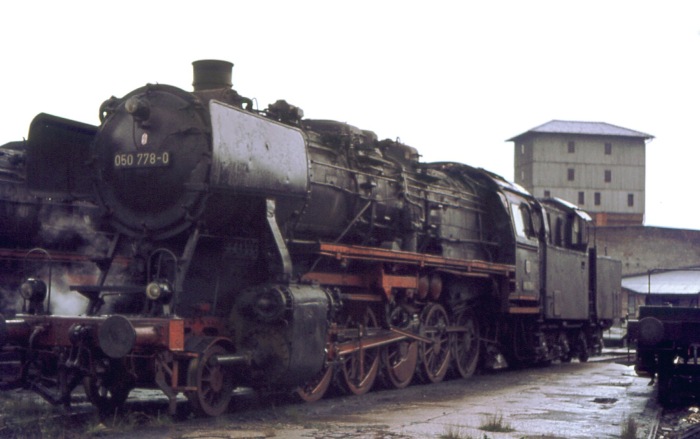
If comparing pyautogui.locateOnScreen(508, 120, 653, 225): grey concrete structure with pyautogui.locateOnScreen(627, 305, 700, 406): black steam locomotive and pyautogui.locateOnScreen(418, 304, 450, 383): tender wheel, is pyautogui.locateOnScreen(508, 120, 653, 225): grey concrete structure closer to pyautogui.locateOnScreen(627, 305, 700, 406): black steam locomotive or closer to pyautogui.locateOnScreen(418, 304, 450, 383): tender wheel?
pyautogui.locateOnScreen(418, 304, 450, 383): tender wheel

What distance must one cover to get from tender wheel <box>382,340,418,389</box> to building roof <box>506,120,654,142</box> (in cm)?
5723

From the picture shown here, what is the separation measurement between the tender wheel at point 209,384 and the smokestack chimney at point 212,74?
290cm

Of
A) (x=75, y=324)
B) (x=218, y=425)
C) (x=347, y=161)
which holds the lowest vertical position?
(x=218, y=425)

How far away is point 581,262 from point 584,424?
10.4m

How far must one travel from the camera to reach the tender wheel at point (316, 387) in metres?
10.4

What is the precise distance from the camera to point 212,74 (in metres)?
9.77

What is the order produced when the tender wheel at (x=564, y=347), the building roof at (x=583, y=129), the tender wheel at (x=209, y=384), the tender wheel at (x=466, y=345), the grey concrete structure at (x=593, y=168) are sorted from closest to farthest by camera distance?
the tender wheel at (x=209, y=384) < the tender wheel at (x=466, y=345) < the tender wheel at (x=564, y=347) < the grey concrete structure at (x=593, y=168) < the building roof at (x=583, y=129)

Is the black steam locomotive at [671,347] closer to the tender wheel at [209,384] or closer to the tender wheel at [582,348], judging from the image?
the tender wheel at [209,384]

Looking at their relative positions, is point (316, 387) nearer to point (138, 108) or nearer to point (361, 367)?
point (361, 367)

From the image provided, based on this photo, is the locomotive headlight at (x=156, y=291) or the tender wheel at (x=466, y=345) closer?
the locomotive headlight at (x=156, y=291)

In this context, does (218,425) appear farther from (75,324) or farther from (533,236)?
(533,236)

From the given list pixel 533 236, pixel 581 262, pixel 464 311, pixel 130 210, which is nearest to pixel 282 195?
pixel 130 210

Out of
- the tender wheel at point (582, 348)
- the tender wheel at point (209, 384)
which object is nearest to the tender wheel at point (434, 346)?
the tender wheel at point (209, 384)

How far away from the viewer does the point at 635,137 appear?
67875 millimetres
